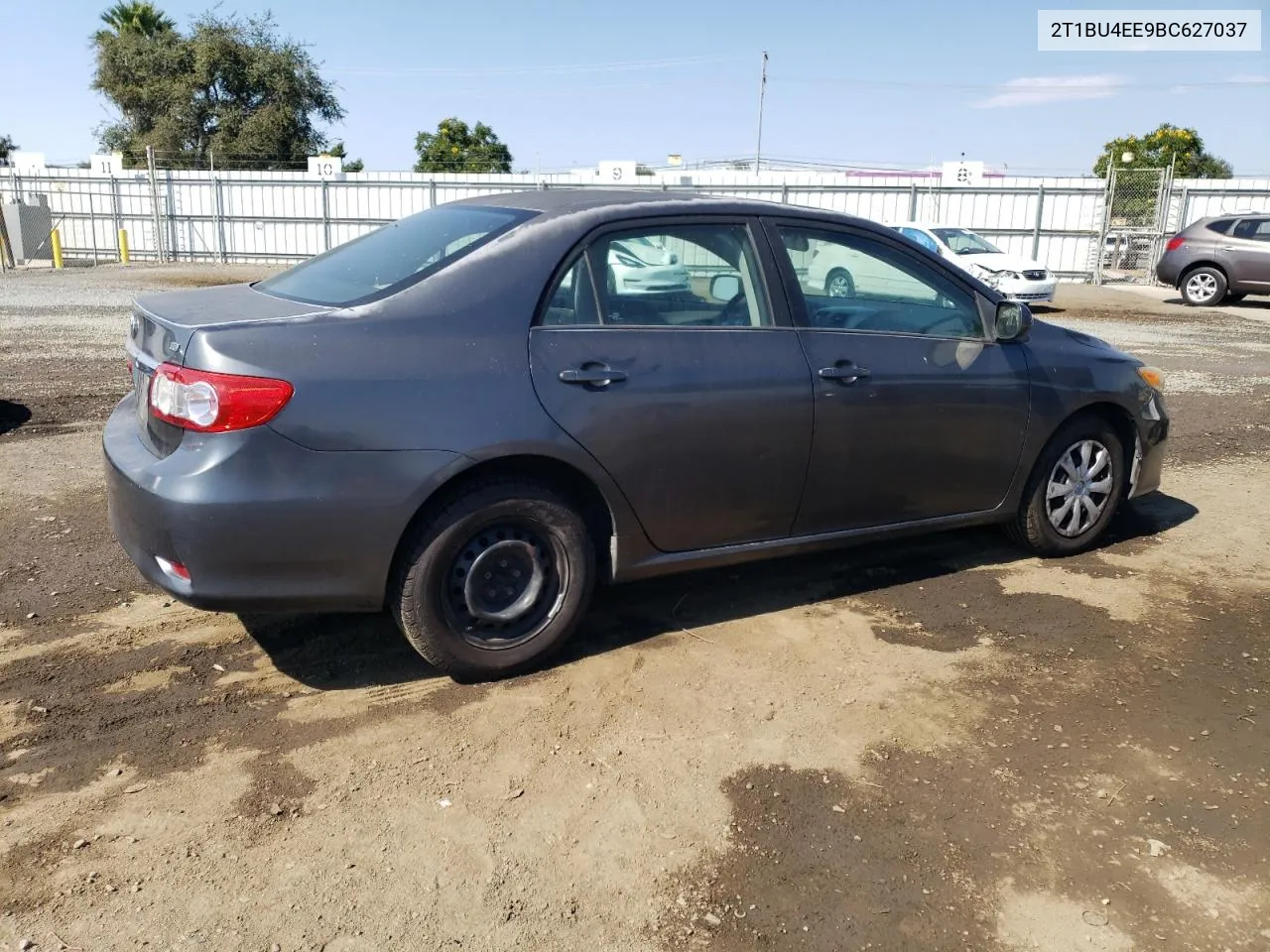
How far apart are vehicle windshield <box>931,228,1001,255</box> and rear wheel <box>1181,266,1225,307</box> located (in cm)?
404

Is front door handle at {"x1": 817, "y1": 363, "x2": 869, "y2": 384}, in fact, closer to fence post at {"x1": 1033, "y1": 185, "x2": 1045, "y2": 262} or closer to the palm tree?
fence post at {"x1": 1033, "y1": 185, "x2": 1045, "y2": 262}

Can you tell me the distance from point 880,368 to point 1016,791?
5.84ft

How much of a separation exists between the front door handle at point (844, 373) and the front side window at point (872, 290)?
0.60 ft

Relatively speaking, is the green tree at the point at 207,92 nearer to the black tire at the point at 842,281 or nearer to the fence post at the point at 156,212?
the fence post at the point at 156,212

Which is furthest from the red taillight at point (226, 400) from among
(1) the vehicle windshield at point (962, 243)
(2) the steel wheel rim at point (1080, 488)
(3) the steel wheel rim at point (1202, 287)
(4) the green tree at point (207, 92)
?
(4) the green tree at point (207, 92)

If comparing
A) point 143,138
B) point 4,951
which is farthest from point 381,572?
point 143,138

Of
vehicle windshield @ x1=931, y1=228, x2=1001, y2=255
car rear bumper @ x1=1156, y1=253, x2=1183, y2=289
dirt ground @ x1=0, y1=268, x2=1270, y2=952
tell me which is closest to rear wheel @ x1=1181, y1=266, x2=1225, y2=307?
car rear bumper @ x1=1156, y1=253, x2=1183, y2=289

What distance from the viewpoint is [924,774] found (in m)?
3.14

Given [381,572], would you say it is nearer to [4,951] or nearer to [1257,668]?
[4,951]

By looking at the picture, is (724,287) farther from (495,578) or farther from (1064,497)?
(1064,497)

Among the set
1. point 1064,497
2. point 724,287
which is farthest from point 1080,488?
point 724,287

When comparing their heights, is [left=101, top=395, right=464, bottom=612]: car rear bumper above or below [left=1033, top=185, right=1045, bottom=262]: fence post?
below

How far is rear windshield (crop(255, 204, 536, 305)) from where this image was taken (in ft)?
11.9

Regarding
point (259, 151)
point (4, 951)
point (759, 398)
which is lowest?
point (4, 951)
